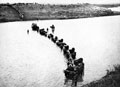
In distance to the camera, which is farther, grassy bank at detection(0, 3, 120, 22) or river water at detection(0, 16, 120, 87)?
grassy bank at detection(0, 3, 120, 22)

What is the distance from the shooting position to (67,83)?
14859 millimetres

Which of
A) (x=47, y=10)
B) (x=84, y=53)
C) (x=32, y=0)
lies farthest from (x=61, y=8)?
(x=84, y=53)

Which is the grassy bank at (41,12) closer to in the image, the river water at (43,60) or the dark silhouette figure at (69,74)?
the river water at (43,60)

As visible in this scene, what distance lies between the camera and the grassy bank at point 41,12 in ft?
156

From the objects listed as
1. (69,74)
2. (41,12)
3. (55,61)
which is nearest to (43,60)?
(55,61)

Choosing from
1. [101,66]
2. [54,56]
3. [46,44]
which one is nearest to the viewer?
[101,66]

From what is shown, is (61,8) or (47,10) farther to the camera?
(61,8)

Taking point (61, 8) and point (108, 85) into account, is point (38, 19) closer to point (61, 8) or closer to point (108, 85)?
point (61, 8)

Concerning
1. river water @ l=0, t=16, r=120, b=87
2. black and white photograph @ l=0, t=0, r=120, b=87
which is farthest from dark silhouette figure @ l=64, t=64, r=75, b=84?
river water @ l=0, t=16, r=120, b=87

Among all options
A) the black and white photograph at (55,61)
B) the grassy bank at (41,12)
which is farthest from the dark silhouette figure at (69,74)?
the grassy bank at (41,12)

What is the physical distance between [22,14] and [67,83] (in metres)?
36.5

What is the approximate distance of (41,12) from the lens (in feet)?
177

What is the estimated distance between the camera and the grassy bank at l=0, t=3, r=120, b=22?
4762 centimetres

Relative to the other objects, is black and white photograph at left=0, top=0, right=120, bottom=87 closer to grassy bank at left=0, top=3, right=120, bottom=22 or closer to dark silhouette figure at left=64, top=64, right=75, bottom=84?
dark silhouette figure at left=64, top=64, right=75, bottom=84
